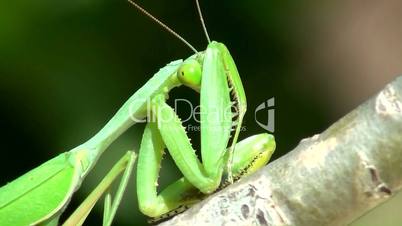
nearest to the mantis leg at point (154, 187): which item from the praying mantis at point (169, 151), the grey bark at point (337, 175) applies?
the praying mantis at point (169, 151)

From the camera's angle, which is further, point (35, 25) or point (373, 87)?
point (373, 87)

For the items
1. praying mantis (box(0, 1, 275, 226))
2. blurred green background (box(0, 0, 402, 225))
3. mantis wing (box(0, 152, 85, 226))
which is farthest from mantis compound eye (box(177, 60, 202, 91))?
blurred green background (box(0, 0, 402, 225))

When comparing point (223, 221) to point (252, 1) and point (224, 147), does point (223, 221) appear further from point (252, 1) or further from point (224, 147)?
point (252, 1)

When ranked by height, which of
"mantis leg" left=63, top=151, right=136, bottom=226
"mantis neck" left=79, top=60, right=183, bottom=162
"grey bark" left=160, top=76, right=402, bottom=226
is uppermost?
"mantis neck" left=79, top=60, right=183, bottom=162

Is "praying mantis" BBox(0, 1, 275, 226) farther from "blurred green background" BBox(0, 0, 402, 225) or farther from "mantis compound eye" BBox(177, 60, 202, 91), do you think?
"blurred green background" BBox(0, 0, 402, 225)

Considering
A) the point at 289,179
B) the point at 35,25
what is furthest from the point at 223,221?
the point at 35,25
